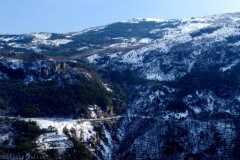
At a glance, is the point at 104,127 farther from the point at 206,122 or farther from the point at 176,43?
the point at 176,43

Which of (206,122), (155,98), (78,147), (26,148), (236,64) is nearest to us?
(26,148)

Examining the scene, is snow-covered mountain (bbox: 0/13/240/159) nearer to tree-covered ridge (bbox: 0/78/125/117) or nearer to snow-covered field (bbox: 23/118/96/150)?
snow-covered field (bbox: 23/118/96/150)

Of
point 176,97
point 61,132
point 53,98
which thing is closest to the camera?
point 61,132

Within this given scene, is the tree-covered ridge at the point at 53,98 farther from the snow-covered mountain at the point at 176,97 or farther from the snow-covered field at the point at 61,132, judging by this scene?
the snow-covered mountain at the point at 176,97

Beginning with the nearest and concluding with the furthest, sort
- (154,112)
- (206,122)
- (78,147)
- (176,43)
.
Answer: (78,147) < (206,122) < (154,112) < (176,43)

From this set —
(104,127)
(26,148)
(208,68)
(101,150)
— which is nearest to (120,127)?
(104,127)

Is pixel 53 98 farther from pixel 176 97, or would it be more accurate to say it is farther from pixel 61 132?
pixel 176 97

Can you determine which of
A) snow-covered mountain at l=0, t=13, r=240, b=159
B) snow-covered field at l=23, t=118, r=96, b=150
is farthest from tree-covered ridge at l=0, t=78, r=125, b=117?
snow-covered mountain at l=0, t=13, r=240, b=159

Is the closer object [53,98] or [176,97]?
[53,98]

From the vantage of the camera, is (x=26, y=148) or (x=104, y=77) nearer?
(x=26, y=148)

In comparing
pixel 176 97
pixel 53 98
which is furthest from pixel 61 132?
pixel 176 97

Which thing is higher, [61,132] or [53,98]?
[53,98]
